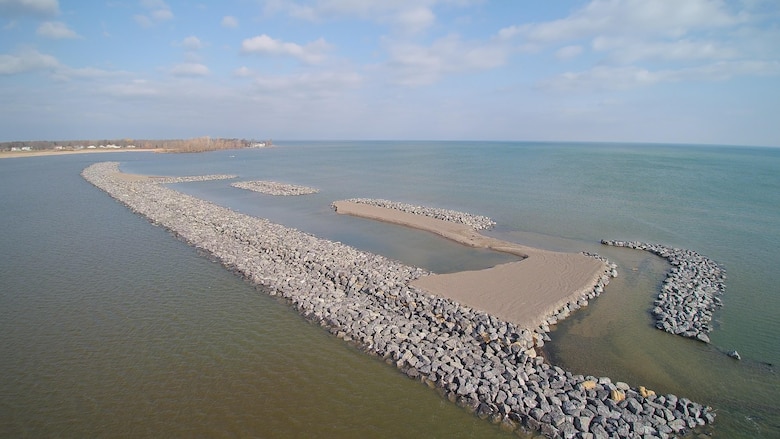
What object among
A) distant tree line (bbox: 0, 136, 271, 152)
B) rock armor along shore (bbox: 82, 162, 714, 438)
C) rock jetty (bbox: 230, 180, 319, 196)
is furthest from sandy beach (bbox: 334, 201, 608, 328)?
distant tree line (bbox: 0, 136, 271, 152)

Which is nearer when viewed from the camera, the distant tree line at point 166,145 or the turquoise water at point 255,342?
the turquoise water at point 255,342

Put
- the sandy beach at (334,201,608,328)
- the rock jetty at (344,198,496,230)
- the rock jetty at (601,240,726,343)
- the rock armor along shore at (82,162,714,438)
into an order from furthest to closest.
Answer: the rock jetty at (344,198,496,230), the sandy beach at (334,201,608,328), the rock jetty at (601,240,726,343), the rock armor along shore at (82,162,714,438)

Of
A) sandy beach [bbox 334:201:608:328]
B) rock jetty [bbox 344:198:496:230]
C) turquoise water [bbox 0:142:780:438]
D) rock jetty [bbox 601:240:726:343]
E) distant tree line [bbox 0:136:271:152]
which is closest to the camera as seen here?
turquoise water [bbox 0:142:780:438]

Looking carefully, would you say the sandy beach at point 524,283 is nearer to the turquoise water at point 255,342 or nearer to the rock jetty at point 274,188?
the turquoise water at point 255,342

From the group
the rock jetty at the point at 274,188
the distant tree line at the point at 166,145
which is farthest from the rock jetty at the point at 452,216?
the distant tree line at the point at 166,145

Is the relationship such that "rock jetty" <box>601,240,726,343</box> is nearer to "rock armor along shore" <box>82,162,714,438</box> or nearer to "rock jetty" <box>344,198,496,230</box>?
"rock armor along shore" <box>82,162,714,438</box>

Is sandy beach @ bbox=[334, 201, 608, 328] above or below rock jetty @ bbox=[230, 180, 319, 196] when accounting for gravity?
below
